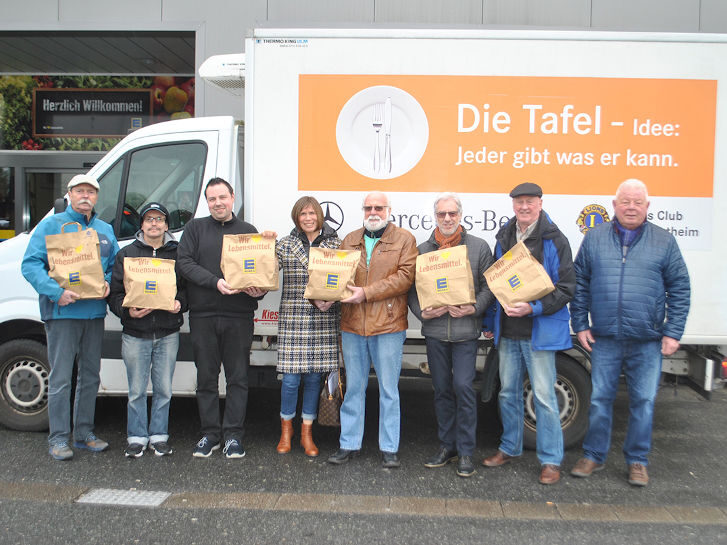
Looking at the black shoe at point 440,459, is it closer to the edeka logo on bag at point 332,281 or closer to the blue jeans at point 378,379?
the blue jeans at point 378,379

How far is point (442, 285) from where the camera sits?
3.86 meters

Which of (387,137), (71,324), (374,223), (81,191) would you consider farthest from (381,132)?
(71,324)

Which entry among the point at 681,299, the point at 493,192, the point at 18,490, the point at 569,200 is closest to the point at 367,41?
the point at 493,192

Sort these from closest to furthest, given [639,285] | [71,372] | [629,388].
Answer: [639,285] → [629,388] → [71,372]

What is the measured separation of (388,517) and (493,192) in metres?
2.22

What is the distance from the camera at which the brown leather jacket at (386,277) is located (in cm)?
400

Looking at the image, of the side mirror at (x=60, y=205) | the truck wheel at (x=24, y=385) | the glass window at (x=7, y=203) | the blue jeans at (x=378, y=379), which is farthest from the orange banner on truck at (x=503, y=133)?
the glass window at (x=7, y=203)

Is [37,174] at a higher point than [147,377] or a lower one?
higher

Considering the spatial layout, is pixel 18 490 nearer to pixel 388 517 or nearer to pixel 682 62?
pixel 388 517

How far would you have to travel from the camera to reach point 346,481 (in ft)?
13.1

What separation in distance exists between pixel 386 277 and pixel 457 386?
2.81 feet

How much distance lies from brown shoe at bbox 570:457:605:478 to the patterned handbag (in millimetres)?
1640

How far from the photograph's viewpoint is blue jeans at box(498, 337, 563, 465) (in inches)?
154

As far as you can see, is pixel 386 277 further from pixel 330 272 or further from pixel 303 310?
pixel 303 310
